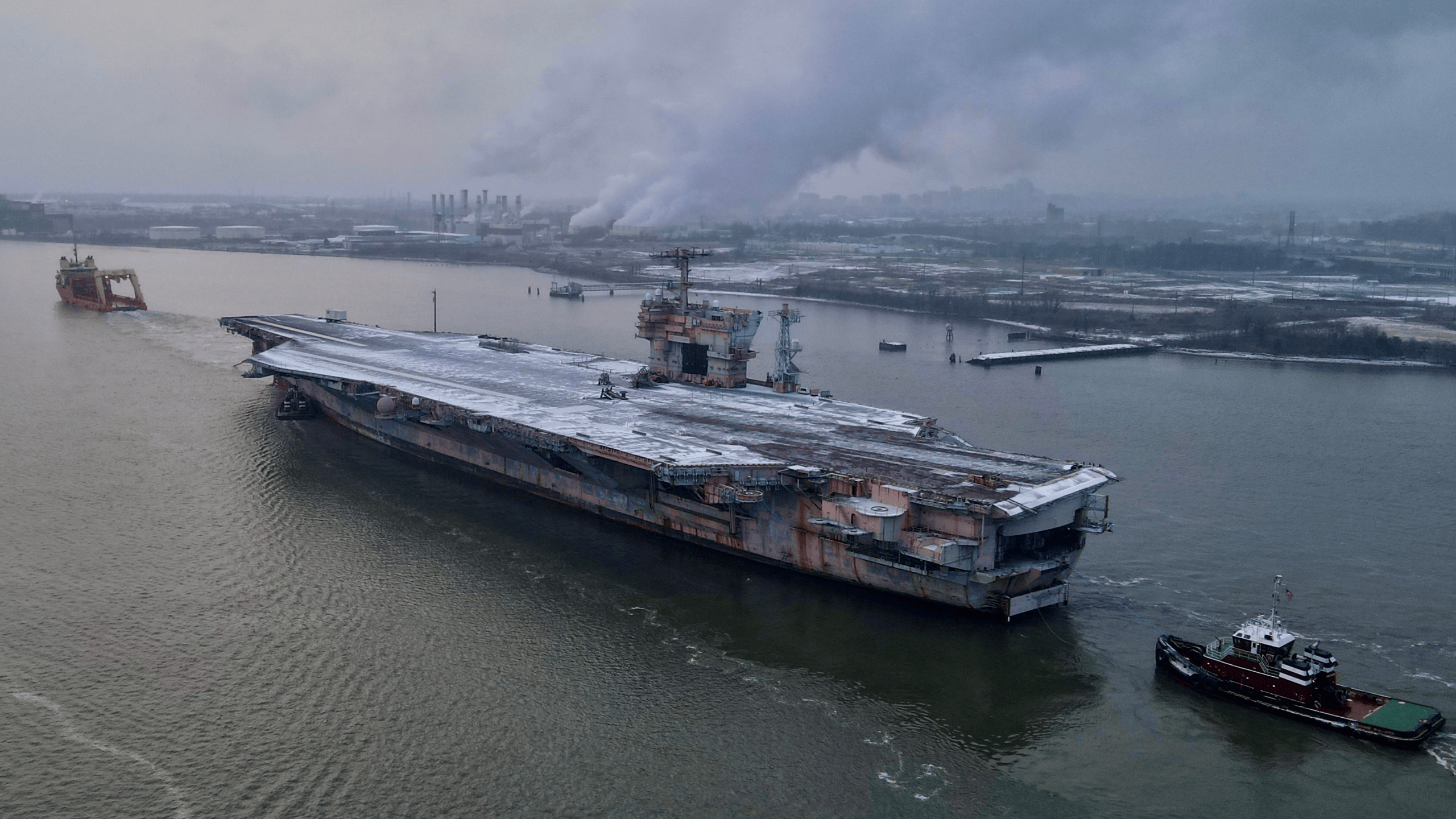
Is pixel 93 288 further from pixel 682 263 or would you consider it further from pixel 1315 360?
pixel 1315 360

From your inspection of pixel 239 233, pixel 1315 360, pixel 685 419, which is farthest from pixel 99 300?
pixel 239 233

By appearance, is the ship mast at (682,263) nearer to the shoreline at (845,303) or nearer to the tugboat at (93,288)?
the shoreline at (845,303)

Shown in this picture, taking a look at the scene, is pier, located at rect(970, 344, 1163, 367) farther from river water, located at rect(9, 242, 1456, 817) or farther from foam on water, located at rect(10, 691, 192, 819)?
foam on water, located at rect(10, 691, 192, 819)

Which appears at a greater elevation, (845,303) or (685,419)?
(845,303)

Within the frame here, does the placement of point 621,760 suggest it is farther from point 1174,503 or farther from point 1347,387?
point 1347,387

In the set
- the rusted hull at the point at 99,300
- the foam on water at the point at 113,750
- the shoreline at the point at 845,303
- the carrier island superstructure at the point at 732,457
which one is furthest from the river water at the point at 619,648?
the rusted hull at the point at 99,300

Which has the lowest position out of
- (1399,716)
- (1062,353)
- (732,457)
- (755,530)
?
(1399,716)
